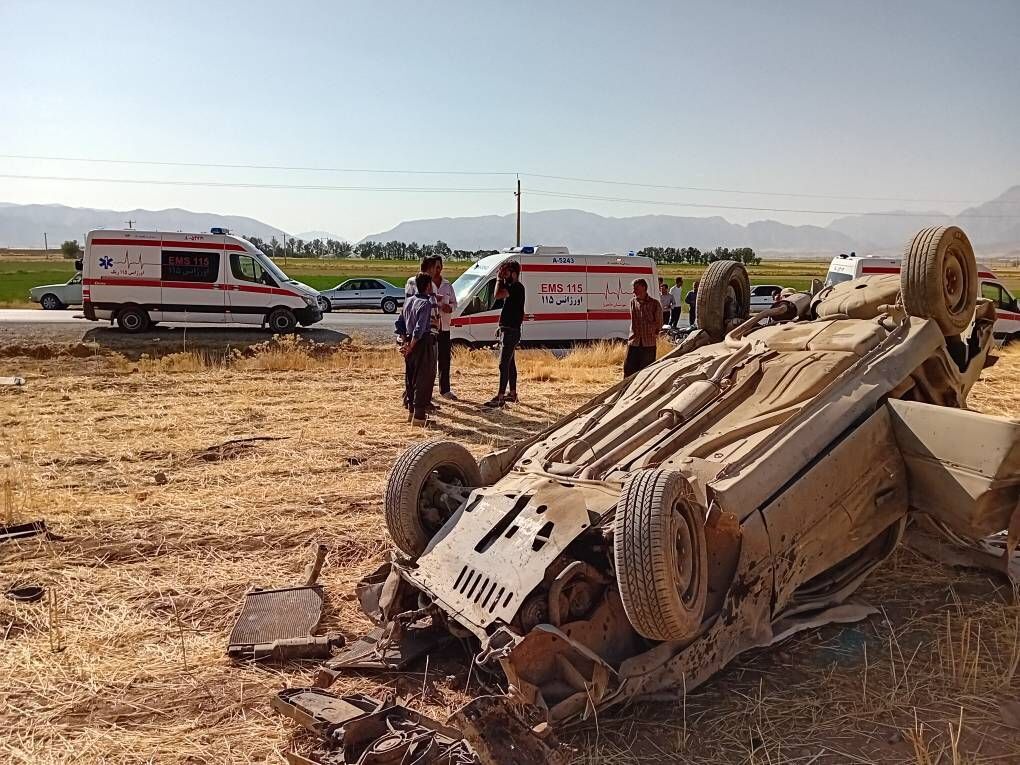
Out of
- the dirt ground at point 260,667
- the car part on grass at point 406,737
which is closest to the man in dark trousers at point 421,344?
the dirt ground at point 260,667

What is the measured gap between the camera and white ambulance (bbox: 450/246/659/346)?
742 inches

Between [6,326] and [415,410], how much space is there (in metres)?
16.6

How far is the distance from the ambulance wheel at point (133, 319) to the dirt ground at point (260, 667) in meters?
11.3

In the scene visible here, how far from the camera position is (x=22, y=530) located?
6426 mm

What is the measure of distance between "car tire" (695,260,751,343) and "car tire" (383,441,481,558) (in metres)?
2.69

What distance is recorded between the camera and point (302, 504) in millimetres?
7242

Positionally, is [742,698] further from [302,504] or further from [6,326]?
[6,326]

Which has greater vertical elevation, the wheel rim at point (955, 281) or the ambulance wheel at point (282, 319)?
the wheel rim at point (955, 281)

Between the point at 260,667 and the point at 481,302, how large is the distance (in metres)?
13.7

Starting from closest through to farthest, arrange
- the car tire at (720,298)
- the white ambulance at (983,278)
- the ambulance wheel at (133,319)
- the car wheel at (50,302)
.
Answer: the car tire at (720,298) → the white ambulance at (983,278) → the ambulance wheel at (133,319) → the car wheel at (50,302)

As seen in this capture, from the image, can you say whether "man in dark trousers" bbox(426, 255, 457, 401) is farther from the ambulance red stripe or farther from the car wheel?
the car wheel

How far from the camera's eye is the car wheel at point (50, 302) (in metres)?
28.6

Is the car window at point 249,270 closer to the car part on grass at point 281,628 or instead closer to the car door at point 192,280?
the car door at point 192,280

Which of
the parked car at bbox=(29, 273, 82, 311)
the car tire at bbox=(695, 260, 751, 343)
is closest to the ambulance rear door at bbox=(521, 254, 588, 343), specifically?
the car tire at bbox=(695, 260, 751, 343)
